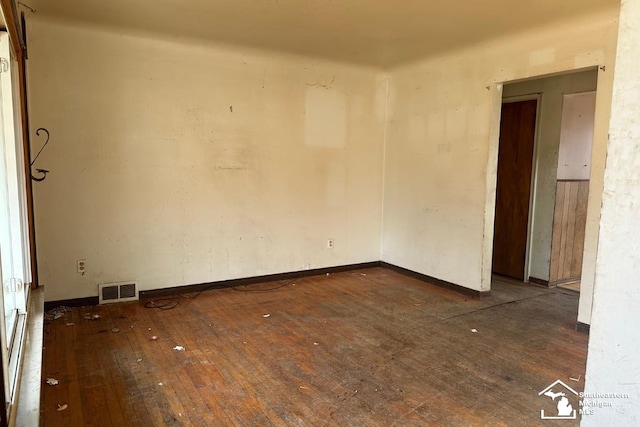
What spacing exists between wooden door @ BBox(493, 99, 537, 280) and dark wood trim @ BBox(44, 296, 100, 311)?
4.65m

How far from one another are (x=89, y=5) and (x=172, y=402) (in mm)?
2918

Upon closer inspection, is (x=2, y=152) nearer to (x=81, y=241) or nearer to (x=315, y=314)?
(x=81, y=241)

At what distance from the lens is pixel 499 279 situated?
198 inches

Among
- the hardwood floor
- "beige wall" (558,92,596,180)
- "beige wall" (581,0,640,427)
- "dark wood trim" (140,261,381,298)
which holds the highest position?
"beige wall" (558,92,596,180)

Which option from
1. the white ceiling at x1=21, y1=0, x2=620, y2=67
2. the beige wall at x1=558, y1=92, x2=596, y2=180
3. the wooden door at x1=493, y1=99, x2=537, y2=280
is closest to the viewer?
the white ceiling at x1=21, y1=0, x2=620, y2=67

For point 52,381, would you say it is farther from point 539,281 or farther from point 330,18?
point 539,281

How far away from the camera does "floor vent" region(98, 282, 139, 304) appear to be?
3814 mm

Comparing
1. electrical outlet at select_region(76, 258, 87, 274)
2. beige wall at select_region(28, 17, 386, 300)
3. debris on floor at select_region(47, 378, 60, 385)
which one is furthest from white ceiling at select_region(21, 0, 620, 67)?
debris on floor at select_region(47, 378, 60, 385)

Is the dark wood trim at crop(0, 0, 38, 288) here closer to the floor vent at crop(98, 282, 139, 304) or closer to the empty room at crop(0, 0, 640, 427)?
the empty room at crop(0, 0, 640, 427)

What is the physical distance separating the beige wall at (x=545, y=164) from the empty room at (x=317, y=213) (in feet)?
0.08

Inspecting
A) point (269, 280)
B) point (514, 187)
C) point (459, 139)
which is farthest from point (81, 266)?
point (514, 187)

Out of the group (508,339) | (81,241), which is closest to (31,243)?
(81,241)

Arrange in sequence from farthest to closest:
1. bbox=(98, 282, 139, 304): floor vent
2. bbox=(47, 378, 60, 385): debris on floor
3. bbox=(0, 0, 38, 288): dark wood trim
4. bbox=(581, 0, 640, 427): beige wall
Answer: bbox=(98, 282, 139, 304): floor vent < bbox=(0, 0, 38, 288): dark wood trim < bbox=(47, 378, 60, 385): debris on floor < bbox=(581, 0, 640, 427): beige wall

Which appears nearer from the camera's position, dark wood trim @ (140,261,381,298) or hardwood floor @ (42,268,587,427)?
hardwood floor @ (42,268,587,427)
